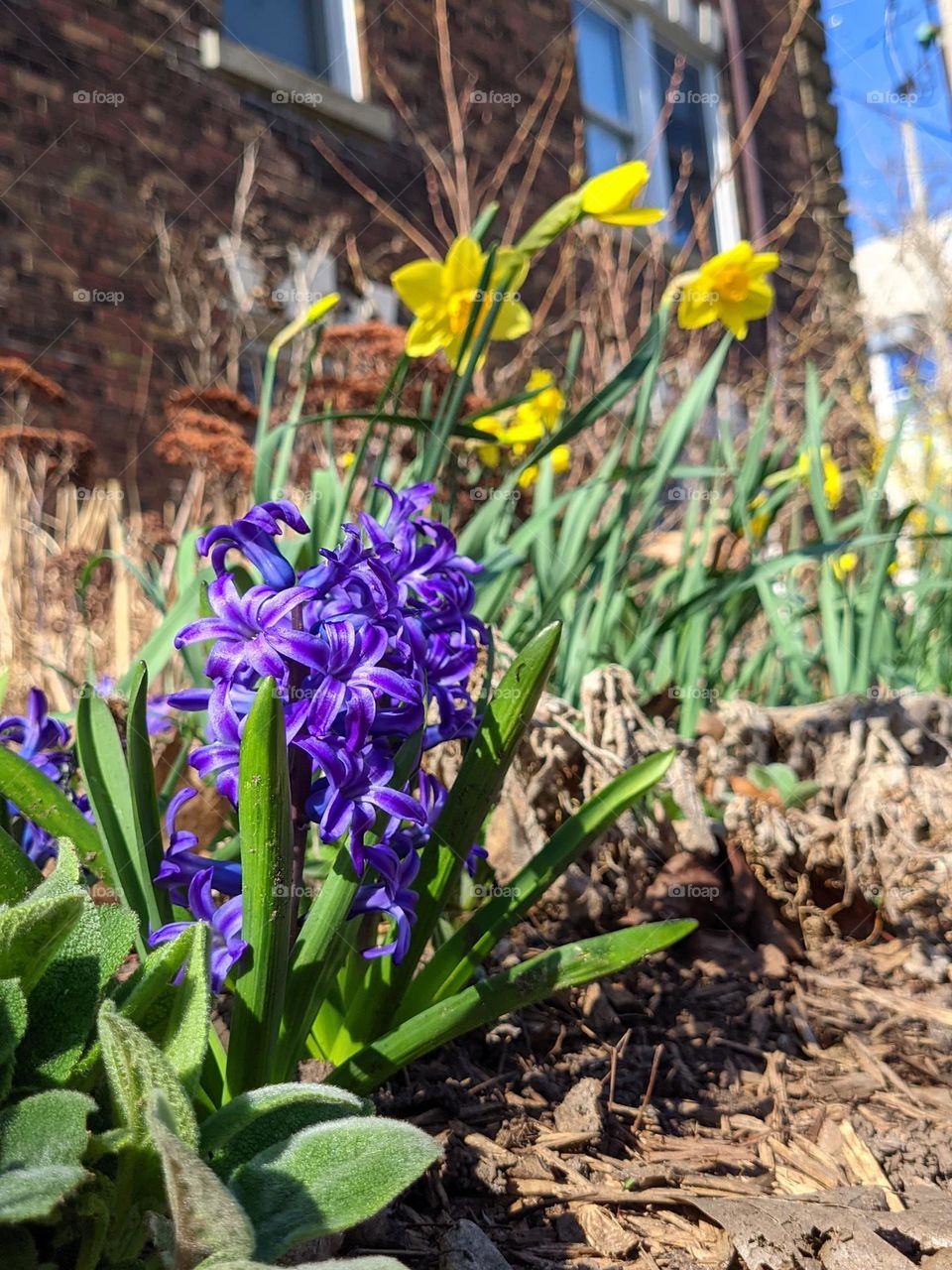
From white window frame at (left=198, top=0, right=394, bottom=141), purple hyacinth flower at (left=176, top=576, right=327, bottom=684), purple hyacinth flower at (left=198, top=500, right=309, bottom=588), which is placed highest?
white window frame at (left=198, top=0, right=394, bottom=141)

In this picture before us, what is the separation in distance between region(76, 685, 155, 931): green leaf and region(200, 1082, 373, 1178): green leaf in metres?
0.34

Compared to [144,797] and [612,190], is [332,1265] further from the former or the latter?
[612,190]

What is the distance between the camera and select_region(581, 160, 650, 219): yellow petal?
6.59ft

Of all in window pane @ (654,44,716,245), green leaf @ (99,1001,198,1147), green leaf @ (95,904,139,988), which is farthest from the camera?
window pane @ (654,44,716,245)

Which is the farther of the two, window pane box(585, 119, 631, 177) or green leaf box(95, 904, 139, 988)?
window pane box(585, 119, 631, 177)

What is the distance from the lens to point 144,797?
44.5 inches

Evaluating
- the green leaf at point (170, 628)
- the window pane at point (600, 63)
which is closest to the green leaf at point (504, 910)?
the green leaf at point (170, 628)

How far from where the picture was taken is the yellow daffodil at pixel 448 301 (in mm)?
2131

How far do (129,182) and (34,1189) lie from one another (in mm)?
5771

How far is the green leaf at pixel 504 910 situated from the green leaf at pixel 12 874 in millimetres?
436

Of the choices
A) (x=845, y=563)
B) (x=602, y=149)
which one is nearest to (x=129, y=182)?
(x=845, y=563)

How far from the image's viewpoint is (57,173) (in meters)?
5.34

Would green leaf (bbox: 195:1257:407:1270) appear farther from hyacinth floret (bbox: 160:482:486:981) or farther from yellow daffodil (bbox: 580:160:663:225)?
yellow daffodil (bbox: 580:160:663:225)

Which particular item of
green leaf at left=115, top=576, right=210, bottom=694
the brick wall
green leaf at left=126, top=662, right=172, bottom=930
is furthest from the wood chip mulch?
the brick wall
